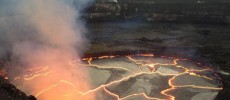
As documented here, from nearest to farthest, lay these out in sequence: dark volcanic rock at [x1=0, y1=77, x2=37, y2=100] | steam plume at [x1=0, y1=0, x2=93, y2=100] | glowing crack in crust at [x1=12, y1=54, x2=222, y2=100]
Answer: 1. dark volcanic rock at [x1=0, y1=77, x2=37, y2=100]
2. glowing crack in crust at [x1=12, y1=54, x2=222, y2=100]
3. steam plume at [x1=0, y1=0, x2=93, y2=100]

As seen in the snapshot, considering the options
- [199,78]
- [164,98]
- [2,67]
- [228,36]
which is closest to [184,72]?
[199,78]

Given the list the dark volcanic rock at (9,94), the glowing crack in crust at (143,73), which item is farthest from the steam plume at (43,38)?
the dark volcanic rock at (9,94)

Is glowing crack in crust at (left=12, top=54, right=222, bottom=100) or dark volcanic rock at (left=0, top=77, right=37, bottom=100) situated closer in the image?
dark volcanic rock at (left=0, top=77, right=37, bottom=100)

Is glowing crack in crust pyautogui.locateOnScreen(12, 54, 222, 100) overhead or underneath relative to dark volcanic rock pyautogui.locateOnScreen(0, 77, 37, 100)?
underneath

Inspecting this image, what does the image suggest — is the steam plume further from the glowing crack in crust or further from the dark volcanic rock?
the dark volcanic rock

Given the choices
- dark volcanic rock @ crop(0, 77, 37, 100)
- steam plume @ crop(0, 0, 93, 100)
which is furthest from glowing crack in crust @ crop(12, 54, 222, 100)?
dark volcanic rock @ crop(0, 77, 37, 100)

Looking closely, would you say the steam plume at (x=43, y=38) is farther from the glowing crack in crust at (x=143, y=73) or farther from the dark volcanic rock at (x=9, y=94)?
the dark volcanic rock at (x=9, y=94)
